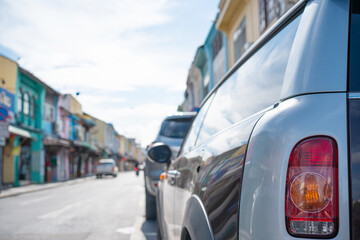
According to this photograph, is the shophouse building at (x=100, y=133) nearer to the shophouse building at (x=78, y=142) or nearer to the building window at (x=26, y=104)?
the shophouse building at (x=78, y=142)

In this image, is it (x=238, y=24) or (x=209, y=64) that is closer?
(x=238, y=24)

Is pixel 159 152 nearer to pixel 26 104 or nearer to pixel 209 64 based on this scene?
pixel 209 64

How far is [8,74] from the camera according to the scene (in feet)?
72.8

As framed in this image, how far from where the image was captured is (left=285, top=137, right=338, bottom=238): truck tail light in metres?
1.14

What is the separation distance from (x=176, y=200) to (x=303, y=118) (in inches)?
69.4

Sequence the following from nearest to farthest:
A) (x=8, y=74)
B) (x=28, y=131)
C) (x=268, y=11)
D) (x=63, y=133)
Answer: (x=268, y=11), (x=8, y=74), (x=28, y=131), (x=63, y=133)

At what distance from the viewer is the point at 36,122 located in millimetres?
27344

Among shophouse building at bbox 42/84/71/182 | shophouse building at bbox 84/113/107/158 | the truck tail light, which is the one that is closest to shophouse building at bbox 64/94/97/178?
shophouse building at bbox 42/84/71/182

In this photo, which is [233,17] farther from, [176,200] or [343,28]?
[343,28]

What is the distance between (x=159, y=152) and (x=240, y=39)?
1213 cm

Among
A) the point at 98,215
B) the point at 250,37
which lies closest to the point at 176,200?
the point at 98,215

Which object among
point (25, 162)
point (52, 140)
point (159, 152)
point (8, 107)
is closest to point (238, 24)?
point (159, 152)

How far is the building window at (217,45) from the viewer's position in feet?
64.6

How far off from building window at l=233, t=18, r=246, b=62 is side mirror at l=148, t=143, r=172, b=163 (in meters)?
10.9
